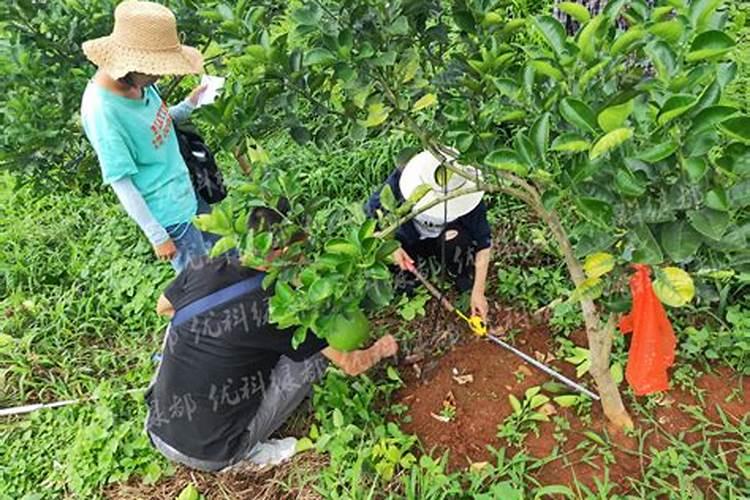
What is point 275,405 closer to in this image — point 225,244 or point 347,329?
point 347,329

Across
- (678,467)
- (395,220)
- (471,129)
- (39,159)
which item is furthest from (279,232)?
(39,159)

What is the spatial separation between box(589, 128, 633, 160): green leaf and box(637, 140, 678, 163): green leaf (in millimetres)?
49

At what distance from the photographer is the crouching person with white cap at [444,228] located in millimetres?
2584

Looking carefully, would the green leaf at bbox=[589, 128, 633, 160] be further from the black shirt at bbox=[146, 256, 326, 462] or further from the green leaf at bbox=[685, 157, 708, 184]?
the black shirt at bbox=[146, 256, 326, 462]

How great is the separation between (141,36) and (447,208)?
4.34 ft

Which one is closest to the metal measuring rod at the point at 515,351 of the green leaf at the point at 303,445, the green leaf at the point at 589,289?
the green leaf at the point at 303,445

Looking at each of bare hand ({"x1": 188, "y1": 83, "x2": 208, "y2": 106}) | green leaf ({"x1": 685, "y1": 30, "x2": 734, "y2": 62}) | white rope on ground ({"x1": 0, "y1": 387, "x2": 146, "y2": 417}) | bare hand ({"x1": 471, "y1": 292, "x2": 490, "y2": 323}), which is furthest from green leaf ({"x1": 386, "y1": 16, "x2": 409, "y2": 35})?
white rope on ground ({"x1": 0, "y1": 387, "x2": 146, "y2": 417})

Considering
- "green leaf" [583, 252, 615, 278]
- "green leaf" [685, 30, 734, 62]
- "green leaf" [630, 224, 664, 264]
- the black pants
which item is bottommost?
the black pants

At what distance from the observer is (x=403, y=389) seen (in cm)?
288

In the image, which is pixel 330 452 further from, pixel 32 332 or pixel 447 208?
pixel 32 332

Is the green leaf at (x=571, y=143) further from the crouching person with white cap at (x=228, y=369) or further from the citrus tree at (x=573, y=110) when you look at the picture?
the crouching person with white cap at (x=228, y=369)

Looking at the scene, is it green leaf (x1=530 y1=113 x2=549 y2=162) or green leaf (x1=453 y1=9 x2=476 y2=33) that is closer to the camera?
green leaf (x1=530 y1=113 x2=549 y2=162)

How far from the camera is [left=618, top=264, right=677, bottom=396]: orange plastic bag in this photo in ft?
6.04

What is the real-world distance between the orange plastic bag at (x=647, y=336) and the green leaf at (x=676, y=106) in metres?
0.59
